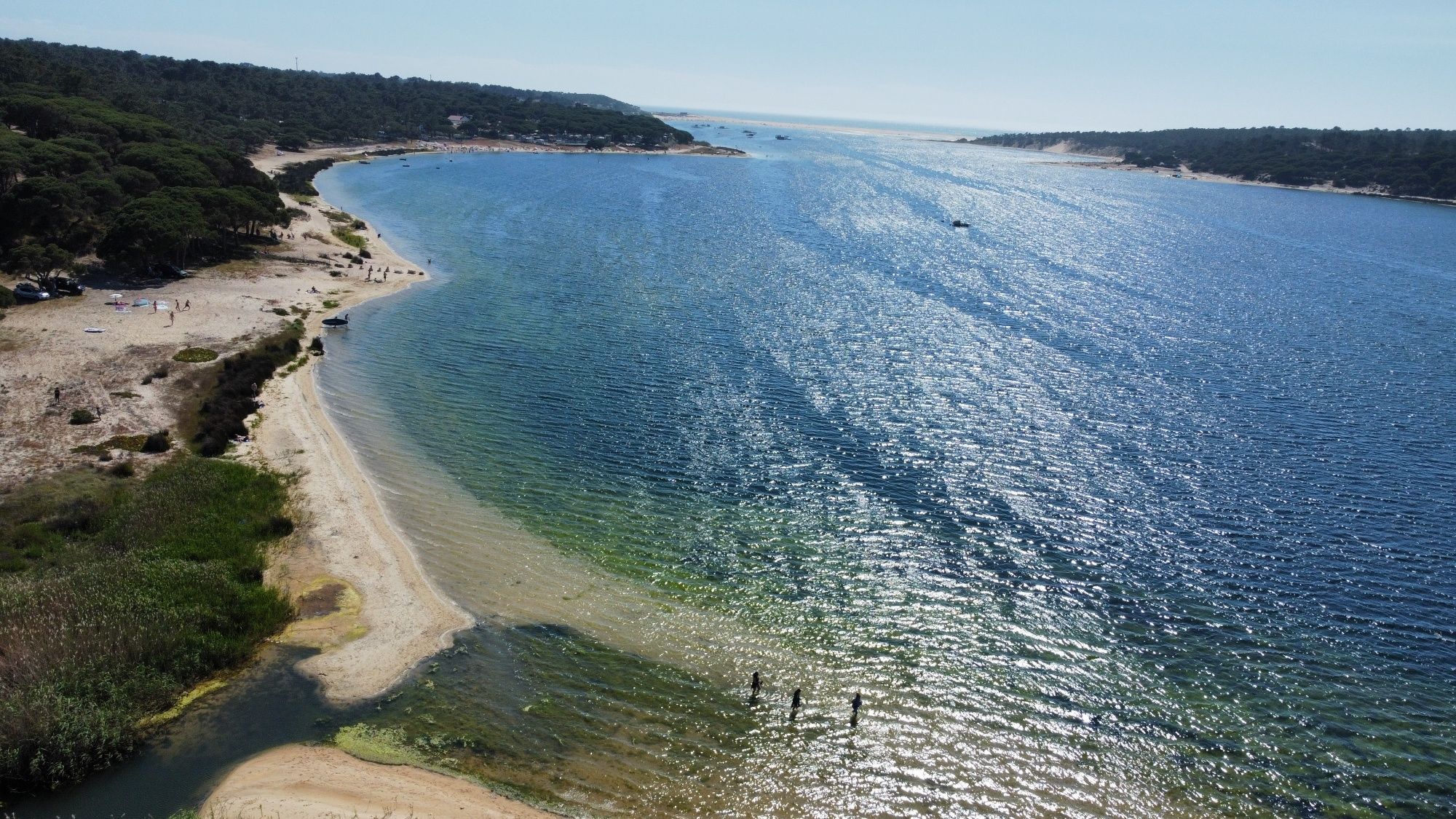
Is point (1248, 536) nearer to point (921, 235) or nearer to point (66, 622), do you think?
point (66, 622)

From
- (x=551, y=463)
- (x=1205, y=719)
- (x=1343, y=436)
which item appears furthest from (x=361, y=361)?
(x=1343, y=436)

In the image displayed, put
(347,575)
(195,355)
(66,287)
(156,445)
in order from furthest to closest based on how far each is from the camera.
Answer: (66,287) < (195,355) < (156,445) < (347,575)

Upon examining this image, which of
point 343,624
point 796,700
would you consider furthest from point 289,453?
point 796,700

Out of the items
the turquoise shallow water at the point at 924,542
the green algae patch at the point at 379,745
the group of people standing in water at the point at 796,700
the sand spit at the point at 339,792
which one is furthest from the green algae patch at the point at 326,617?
the group of people standing in water at the point at 796,700

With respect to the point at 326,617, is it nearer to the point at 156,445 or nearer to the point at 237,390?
the point at 156,445

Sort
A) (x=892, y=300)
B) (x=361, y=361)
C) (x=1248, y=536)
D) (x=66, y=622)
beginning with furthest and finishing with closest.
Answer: (x=892, y=300) → (x=361, y=361) → (x=1248, y=536) → (x=66, y=622)
